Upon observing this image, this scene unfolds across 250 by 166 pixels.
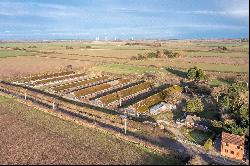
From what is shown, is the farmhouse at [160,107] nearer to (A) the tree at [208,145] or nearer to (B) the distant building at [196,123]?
(B) the distant building at [196,123]

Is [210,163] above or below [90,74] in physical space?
below

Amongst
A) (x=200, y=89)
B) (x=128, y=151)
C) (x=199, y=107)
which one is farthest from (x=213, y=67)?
(x=128, y=151)

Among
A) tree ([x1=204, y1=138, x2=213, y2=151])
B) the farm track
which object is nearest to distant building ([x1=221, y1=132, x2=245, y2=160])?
tree ([x1=204, y1=138, x2=213, y2=151])

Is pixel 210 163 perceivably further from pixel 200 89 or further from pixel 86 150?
pixel 200 89

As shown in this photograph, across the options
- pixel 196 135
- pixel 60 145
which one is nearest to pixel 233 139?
pixel 196 135

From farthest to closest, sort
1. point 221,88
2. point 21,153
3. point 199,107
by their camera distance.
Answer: point 221,88, point 199,107, point 21,153

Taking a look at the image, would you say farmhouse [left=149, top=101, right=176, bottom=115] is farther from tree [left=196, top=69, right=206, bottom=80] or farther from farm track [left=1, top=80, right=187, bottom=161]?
tree [left=196, top=69, right=206, bottom=80]

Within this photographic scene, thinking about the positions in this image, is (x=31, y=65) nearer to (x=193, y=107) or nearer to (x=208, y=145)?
(x=193, y=107)
